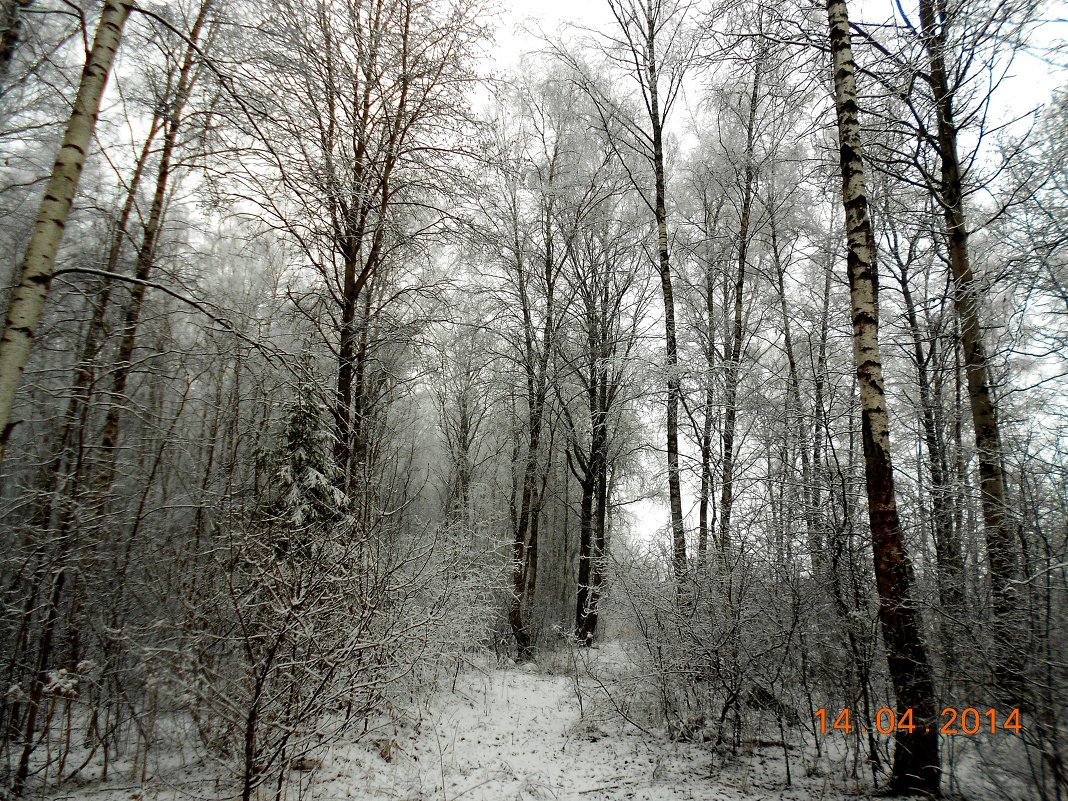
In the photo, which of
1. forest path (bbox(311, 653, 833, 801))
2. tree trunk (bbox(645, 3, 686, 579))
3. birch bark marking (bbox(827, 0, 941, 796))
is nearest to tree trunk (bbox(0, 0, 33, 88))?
forest path (bbox(311, 653, 833, 801))

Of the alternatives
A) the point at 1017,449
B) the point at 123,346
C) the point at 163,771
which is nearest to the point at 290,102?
the point at 123,346

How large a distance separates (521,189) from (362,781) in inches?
482

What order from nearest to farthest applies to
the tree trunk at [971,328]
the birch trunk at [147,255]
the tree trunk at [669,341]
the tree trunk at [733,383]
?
1. the tree trunk at [971,328]
2. the birch trunk at [147,255]
3. the tree trunk at [733,383]
4. the tree trunk at [669,341]

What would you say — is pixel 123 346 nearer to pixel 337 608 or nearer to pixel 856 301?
pixel 337 608

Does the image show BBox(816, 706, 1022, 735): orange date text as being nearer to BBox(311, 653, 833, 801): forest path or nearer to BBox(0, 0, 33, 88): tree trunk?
BBox(311, 653, 833, 801): forest path

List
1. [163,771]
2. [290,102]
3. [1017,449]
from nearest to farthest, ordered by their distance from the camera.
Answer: [1017,449], [163,771], [290,102]

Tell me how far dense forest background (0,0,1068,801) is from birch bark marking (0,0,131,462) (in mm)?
16

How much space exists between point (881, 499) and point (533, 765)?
4.67 meters

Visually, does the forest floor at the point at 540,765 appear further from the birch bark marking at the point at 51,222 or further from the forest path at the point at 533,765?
the birch bark marking at the point at 51,222

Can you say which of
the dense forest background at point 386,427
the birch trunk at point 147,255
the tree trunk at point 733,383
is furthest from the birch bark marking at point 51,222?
the tree trunk at point 733,383

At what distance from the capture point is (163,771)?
4250 mm

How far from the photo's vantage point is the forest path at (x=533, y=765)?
458 cm

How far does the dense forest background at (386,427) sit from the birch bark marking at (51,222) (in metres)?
0.02

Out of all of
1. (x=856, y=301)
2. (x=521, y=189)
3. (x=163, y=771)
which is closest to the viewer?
(x=163, y=771)
